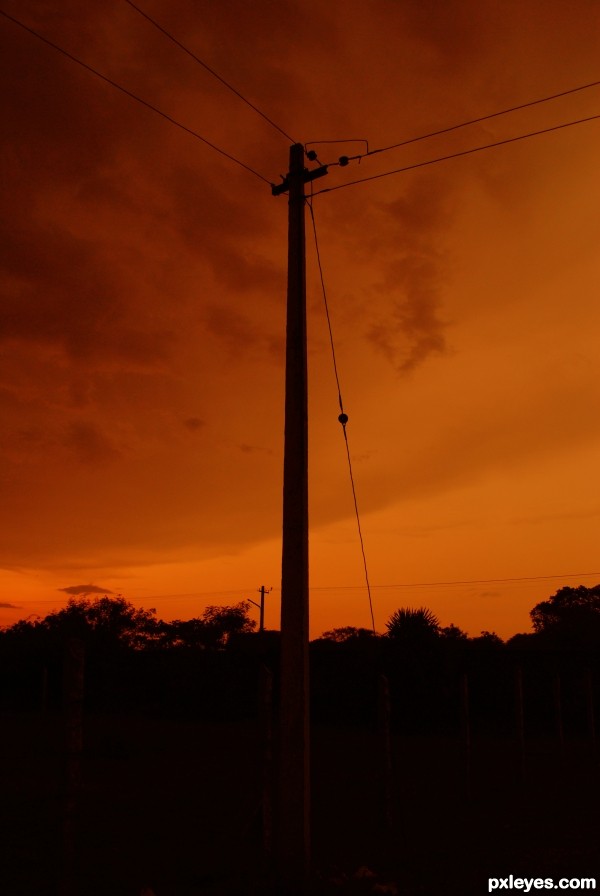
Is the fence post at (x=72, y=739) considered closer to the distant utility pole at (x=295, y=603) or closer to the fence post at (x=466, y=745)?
the distant utility pole at (x=295, y=603)

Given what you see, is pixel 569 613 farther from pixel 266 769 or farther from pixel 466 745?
pixel 266 769

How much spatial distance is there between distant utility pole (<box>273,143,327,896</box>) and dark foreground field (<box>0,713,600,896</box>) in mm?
500

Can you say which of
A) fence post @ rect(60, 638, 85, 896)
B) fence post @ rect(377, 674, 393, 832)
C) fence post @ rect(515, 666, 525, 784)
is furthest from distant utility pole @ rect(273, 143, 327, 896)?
fence post @ rect(515, 666, 525, 784)

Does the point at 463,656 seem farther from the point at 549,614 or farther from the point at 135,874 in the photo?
the point at 549,614

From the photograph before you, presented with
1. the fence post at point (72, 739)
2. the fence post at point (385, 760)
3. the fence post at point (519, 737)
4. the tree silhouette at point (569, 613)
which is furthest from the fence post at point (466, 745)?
the tree silhouette at point (569, 613)

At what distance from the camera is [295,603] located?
862cm

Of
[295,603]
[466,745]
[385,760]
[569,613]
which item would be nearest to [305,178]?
[295,603]

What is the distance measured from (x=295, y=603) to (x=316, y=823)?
15.7ft

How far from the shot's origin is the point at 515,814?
1252 cm

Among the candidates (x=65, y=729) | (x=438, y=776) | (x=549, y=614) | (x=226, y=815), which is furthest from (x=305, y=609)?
(x=549, y=614)

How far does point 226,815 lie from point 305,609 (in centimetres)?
550

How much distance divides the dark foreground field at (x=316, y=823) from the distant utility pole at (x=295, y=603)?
500 millimetres

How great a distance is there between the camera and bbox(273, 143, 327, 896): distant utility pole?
8078mm

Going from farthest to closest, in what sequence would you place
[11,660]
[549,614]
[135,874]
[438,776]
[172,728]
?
1. [549,614]
2. [11,660]
3. [172,728]
4. [438,776]
5. [135,874]
